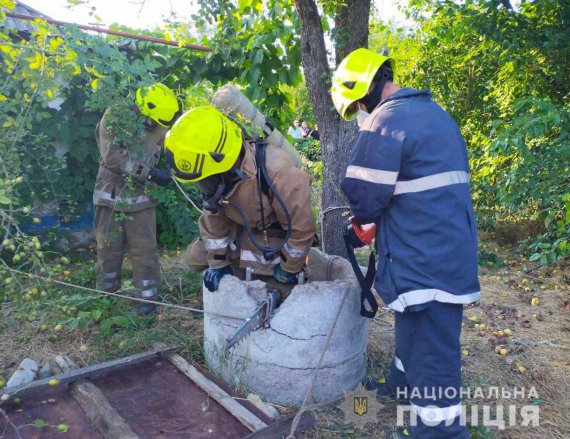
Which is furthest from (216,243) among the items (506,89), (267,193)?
(506,89)

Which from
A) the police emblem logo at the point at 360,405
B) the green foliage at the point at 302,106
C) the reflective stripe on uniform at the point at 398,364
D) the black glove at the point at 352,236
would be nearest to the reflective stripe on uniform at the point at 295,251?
the black glove at the point at 352,236

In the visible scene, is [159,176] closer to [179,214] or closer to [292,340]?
[292,340]

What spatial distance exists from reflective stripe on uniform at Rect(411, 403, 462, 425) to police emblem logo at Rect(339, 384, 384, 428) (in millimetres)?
524

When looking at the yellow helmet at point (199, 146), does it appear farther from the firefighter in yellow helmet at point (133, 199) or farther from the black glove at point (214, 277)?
the firefighter in yellow helmet at point (133, 199)

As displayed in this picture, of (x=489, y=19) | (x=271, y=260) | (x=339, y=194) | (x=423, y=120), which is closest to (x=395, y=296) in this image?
(x=423, y=120)

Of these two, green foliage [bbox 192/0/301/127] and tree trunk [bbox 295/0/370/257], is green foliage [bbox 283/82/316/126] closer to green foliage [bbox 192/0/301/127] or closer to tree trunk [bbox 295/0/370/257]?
green foliage [bbox 192/0/301/127]

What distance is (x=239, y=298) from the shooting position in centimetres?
296

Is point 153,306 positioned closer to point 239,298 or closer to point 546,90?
point 239,298

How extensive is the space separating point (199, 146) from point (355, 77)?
94 centimetres

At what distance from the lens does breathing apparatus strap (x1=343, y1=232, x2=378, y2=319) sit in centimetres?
283

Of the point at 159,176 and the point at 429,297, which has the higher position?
the point at 159,176

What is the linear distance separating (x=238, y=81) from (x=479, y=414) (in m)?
4.68

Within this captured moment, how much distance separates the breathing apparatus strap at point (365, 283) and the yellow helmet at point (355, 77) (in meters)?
0.79

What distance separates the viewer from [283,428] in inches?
104
